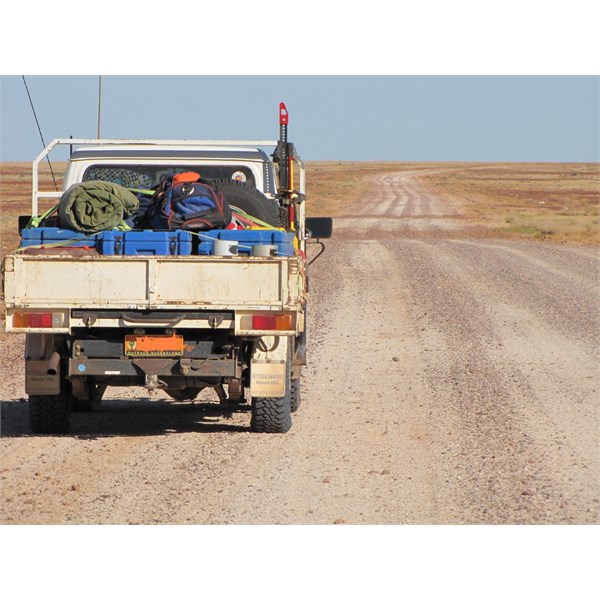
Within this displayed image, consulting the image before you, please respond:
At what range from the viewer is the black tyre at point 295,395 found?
9969 millimetres

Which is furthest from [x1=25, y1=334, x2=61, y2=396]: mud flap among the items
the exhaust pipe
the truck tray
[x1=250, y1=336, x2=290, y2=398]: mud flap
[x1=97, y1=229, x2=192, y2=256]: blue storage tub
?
[x1=250, y1=336, x2=290, y2=398]: mud flap

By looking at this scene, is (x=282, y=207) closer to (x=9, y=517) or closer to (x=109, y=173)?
(x=109, y=173)

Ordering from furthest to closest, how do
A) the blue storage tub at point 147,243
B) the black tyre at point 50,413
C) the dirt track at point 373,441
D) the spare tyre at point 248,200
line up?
the spare tyre at point 248,200
the black tyre at point 50,413
the blue storage tub at point 147,243
the dirt track at point 373,441

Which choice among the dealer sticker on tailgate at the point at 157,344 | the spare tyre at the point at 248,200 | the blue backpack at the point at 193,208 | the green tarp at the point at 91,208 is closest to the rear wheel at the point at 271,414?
the dealer sticker on tailgate at the point at 157,344

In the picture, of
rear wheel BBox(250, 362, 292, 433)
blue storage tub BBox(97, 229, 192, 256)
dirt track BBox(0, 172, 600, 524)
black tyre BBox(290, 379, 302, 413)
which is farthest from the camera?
black tyre BBox(290, 379, 302, 413)

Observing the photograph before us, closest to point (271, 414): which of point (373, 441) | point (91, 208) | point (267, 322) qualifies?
point (373, 441)

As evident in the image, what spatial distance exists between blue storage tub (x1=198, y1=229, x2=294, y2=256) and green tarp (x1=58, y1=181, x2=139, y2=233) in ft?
2.33

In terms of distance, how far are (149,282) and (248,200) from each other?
1504 mm

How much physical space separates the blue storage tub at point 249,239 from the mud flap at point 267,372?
27.1 inches

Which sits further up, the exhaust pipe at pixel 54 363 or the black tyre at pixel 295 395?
the exhaust pipe at pixel 54 363

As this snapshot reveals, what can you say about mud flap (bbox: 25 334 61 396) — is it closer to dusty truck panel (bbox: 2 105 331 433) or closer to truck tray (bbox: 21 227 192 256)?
dusty truck panel (bbox: 2 105 331 433)

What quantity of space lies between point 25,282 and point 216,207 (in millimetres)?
1456

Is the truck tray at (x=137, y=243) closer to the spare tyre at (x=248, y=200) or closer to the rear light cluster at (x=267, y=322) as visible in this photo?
the rear light cluster at (x=267, y=322)

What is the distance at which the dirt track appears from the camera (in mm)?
6652
